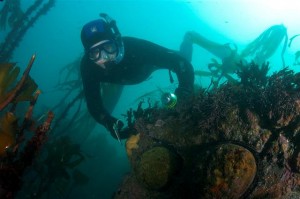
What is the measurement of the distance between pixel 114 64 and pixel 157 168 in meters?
3.53

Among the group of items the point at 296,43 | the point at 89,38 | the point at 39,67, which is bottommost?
the point at 89,38

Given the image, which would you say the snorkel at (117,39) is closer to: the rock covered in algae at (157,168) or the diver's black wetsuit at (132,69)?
the diver's black wetsuit at (132,69)

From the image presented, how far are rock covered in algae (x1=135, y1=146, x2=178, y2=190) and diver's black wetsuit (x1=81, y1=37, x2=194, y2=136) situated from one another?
238 centimetres

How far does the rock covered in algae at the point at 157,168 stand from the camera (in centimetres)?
385

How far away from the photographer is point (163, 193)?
4.00m

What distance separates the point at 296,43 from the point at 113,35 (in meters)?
94.3

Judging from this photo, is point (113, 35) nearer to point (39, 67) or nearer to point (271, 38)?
point (271, 38)

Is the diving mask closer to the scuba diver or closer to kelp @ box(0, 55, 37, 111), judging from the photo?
the scuba diver

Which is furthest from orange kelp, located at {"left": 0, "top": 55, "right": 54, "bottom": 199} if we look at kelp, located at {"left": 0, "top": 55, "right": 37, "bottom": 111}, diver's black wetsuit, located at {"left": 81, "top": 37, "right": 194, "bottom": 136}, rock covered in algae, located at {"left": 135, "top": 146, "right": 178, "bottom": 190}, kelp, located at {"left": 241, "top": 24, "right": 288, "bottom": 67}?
kelp, located at {"left": 241, "top": 24, "right": 288, "bottom": 67}

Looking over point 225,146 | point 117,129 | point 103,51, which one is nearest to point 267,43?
point 103,51

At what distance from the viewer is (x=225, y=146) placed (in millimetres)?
3393

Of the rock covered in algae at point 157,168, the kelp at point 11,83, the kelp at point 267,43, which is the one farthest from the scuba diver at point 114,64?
the kelp at point 267,43

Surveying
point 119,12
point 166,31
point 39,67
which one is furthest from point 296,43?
point 39,67

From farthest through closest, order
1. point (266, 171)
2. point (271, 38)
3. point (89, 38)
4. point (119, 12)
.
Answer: point (119, 12), point (271, 38), point (89, 38), point (266, 171)
